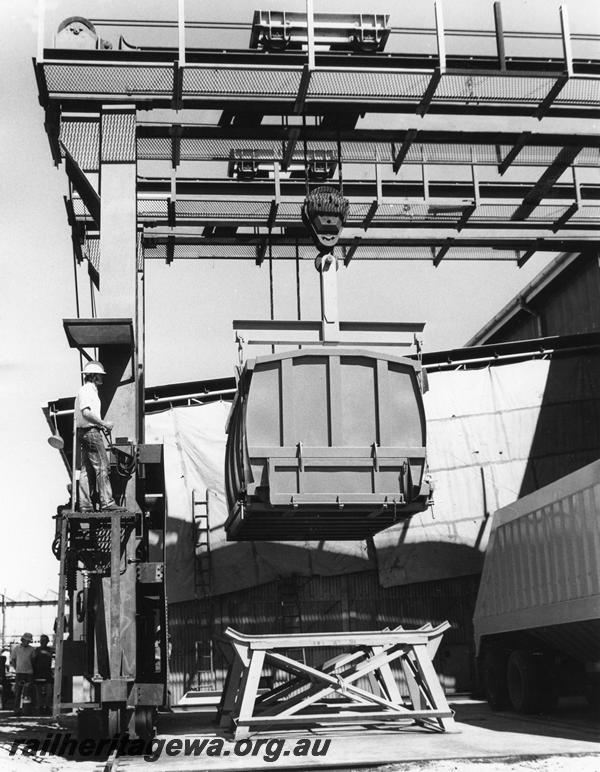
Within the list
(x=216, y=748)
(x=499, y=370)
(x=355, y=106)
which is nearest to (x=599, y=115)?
(x=355, y=106)

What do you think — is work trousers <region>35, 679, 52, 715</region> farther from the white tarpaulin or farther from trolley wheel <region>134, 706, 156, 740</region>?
trolley wheel <region>134, 706, 156, 740</region>

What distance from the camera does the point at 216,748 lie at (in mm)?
10781

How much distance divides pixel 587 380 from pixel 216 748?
13.5 metres

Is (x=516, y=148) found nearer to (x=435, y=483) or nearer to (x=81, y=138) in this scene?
(x=81, y=138)

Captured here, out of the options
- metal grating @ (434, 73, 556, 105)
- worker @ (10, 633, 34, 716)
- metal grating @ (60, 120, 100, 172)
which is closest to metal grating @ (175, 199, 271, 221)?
metal grating @ (60, 120, 100, 172)

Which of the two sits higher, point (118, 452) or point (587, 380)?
point (587, 380)

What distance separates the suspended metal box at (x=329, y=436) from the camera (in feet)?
39.2

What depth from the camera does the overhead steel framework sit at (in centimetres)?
1303

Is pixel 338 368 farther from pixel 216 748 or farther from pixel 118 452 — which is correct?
pixel 216 748

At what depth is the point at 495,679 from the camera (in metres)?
15.5

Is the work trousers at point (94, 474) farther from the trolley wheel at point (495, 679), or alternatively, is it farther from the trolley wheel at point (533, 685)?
the trolley wheel at point (495, 679)

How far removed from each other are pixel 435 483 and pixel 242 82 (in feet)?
33.4

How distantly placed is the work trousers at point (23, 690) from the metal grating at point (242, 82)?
507 inches

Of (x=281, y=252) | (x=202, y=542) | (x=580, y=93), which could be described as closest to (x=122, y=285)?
(x=281, y=252)
